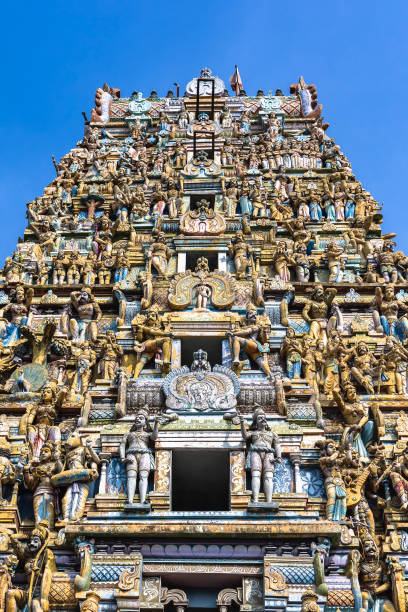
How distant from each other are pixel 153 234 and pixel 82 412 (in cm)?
706

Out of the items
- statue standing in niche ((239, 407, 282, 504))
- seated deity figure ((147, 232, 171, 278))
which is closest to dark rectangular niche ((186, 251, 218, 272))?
seated deity figure ((147, 232, 171, 278))

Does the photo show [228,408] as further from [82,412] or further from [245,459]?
[82,412]

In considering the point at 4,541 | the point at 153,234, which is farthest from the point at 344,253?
the point at 4,541

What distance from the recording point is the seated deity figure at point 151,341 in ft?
63.3

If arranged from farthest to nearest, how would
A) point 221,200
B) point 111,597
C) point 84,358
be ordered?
point 221,200, point 84,358, point 111,597

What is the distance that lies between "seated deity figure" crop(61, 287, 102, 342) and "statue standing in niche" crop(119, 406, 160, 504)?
14.1ft

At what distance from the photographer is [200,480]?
1819cm

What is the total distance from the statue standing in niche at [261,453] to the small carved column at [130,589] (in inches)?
87.4

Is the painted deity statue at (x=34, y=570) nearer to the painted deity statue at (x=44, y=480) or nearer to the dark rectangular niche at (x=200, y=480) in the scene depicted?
the painted deity statue at (x=44, y=480)

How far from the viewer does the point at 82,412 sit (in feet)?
58.9

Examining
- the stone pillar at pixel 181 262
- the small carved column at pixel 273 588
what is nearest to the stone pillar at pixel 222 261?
the stone pillar at pixel 181 262

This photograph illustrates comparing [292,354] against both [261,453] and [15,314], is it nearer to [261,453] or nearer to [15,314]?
[261,453]

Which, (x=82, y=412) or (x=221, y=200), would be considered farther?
(x=221, y=200)

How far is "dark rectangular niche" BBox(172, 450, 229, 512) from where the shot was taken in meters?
17.2
